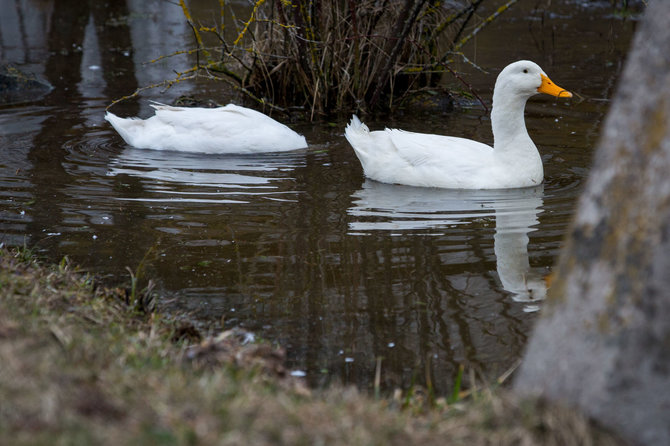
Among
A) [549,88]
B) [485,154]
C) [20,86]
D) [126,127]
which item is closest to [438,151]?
[485,154]

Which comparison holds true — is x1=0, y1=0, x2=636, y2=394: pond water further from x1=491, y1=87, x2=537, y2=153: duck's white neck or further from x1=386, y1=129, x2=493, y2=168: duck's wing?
x1=491, y1=87, x2=537, y2=153: duck's white neck

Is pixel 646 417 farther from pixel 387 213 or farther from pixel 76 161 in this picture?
pixel 76 161

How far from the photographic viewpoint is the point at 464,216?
6.17 meters

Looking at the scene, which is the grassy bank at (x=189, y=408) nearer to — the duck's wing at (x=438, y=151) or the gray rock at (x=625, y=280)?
the gray rock at (x=625, y=280)

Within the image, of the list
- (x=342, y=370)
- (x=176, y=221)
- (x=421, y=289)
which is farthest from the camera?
(x=176, y=221)

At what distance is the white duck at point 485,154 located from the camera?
22.4 ft

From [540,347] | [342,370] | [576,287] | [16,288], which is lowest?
[342,370]

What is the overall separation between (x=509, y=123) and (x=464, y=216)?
4.00ft

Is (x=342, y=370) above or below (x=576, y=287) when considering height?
below

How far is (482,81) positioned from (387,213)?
5157 millimetres

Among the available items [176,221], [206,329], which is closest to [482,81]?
[176,221]

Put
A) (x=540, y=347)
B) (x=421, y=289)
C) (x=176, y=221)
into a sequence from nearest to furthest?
(x=540, y=347) → (x=421, y=289) → (x=176, y=221)

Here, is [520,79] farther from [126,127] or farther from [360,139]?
[126,127]

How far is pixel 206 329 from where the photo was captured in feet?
14.0
